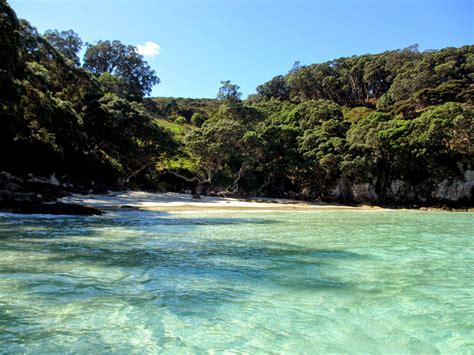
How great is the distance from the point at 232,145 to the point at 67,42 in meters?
57.6

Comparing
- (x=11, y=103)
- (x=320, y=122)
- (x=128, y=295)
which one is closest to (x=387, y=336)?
(x=128, y=295)

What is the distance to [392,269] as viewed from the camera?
8.69 metres

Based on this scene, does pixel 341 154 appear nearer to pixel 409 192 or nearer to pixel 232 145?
pixel 409 192

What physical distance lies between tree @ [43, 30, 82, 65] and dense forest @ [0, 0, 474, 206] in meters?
20.9

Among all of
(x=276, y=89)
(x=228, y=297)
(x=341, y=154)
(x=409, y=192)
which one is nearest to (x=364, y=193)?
(x=409, y=192)

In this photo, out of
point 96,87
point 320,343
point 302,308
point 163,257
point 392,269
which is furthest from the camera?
point 96,87

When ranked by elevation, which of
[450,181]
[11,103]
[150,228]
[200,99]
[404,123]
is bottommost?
[150,228]

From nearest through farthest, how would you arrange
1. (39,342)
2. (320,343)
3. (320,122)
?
(39,342), (320,343), (320,122)

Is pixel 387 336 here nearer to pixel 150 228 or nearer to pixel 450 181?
pixel 150 228

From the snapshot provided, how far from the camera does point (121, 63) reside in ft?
293

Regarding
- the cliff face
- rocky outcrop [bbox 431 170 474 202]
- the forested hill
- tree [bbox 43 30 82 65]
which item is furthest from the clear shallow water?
tree [bbox 43 30 82 65]

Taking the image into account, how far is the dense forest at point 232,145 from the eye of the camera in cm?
2956

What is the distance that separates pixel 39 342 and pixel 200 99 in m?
120

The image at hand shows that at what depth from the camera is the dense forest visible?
1164 inches
